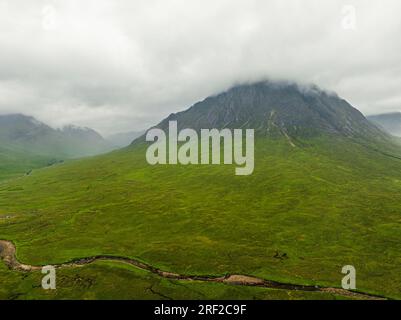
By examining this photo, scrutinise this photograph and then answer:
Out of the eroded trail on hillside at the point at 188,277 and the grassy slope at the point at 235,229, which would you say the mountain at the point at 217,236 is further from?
the eroded trail on hillside at the point at 188,277

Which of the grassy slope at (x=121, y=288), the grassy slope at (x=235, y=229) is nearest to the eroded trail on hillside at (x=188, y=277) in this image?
the grassy slope at (x=121, y=288)

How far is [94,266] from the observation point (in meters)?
84.1

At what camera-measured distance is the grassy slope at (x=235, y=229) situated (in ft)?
270

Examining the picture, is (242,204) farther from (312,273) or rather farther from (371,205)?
(312,273)

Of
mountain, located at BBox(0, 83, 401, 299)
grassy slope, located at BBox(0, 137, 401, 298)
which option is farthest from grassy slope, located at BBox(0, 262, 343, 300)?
grassy slope, located at BBox(0, 137, 401, 298)

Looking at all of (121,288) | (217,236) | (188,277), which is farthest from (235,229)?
(121,288)

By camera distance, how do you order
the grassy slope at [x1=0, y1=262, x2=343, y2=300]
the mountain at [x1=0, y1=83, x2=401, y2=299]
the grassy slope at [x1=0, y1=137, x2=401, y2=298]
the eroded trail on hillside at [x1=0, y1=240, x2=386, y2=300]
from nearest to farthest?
the grassy slope at [x1=0, y1=262, x2=343, y2=300] < the eroded trail on hillside at [x1=0, y1=240, x2=386, y2=300] < the mountain at [x1=0, y1=83, x2=401, y2=299] < the grassy slope at [x1=0, y1=137, x2=401, y2=298]

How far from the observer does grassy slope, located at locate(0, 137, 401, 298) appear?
82.3 m

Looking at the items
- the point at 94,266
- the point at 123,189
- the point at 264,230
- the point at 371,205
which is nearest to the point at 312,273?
the point at 264,230

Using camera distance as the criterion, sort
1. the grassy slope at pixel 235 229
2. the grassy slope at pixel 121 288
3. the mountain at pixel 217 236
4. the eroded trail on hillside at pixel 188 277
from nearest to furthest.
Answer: the grassy slope at pixel 121 288, the eroded trail on hillside at pixel 188 277, the mountain at pixel 217 236, the grassy slope at pixel 235 229

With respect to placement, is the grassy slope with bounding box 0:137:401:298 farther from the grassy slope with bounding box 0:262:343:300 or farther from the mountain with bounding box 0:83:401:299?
the grassy slope with bounding box 0:262:343:300

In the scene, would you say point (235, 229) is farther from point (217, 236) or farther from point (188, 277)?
point (188, 277)

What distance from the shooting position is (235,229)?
367ft
